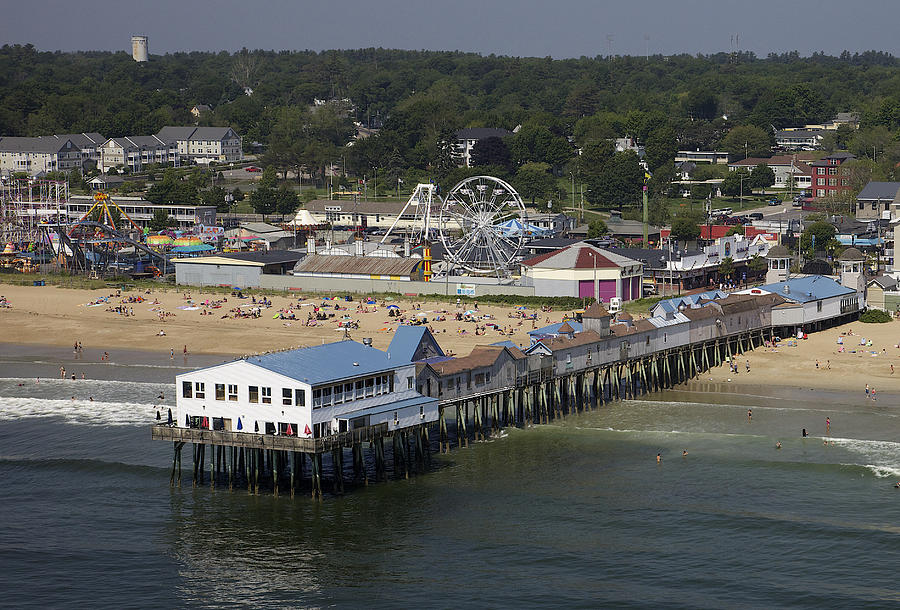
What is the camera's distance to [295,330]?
3647 inches

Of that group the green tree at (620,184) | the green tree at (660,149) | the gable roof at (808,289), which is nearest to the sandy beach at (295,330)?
the gable roof at (808,289)

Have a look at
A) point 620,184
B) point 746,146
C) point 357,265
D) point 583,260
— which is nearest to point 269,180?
point 620,184

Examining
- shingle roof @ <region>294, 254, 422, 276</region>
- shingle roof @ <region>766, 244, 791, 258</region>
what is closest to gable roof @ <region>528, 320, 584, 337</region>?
shingle roof @ <region>294, 254, 422, 276</region>

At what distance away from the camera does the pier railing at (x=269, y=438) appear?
2045 inches

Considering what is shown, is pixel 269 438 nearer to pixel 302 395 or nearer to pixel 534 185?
pixel 302 395

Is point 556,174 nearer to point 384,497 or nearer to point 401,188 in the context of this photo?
point 401,188

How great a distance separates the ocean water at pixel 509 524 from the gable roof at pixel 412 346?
4.98 meters

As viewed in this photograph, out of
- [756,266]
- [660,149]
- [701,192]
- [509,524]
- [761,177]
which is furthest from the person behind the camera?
[660,149]

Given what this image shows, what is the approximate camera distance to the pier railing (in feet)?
170

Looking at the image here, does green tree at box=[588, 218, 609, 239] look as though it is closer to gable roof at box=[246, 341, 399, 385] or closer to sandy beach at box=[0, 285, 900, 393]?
sandy beach at box=[0, 285, 900, 393]

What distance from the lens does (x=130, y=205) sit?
169 m

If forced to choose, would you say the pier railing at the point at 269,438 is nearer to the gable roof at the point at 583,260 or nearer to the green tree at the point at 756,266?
the gable roof at the point at 583,260

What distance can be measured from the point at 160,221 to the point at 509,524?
11669cm

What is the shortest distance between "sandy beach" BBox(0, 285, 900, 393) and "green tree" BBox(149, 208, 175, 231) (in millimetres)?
44323
